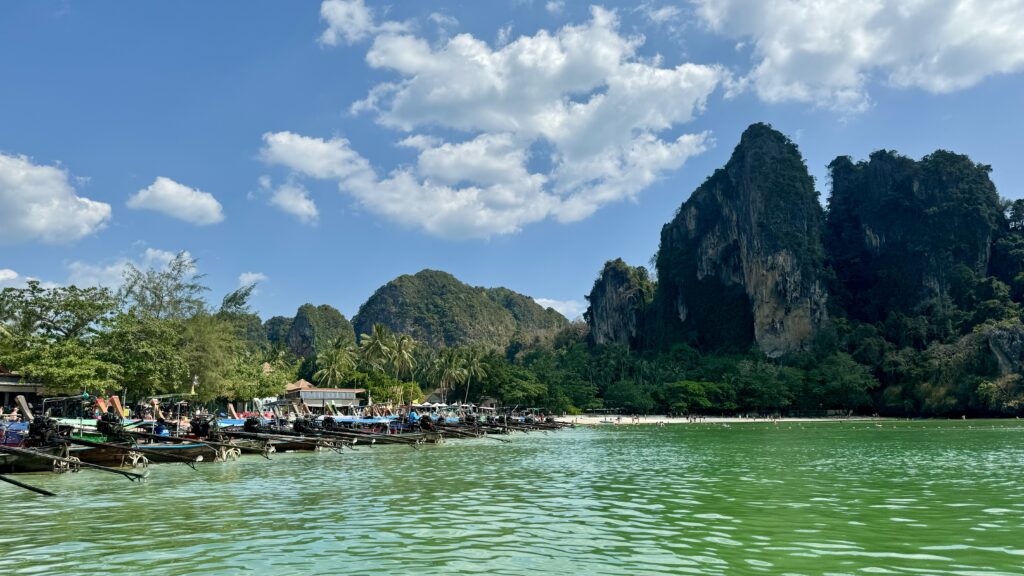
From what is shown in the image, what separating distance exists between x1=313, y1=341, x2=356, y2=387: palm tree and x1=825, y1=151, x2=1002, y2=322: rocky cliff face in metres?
101

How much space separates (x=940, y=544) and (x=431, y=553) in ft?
27.2

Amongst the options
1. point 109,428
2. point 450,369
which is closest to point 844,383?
point 450,369

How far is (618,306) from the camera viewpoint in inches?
6599

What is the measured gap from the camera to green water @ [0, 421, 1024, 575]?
1050 centimetres

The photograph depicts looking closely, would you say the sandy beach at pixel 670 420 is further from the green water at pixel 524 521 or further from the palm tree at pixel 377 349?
the green water at pixel 524 521

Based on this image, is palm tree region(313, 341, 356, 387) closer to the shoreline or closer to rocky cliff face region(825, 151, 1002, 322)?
the shoreline

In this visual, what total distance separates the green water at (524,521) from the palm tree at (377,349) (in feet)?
189

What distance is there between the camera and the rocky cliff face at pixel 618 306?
166 m

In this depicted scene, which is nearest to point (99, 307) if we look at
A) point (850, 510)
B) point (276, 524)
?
point (276, 524)

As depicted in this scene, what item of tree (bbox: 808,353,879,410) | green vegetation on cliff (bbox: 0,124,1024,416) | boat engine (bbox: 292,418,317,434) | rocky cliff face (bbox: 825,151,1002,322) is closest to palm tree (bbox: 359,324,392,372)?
green vegetation on cliff (bbox: 0,124,1024,416)

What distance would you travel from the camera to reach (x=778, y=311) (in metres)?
134

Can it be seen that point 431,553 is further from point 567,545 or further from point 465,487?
point 465,487

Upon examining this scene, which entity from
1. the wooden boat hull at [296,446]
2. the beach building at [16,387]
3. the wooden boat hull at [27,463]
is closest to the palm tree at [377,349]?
the beach building at [16,387]

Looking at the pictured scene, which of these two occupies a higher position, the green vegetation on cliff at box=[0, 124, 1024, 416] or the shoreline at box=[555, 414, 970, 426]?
the green vegetation on cliff at box=[0, 124, 1024, 416]
